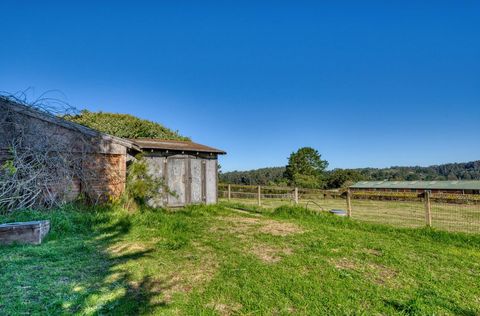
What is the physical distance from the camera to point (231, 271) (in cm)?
400

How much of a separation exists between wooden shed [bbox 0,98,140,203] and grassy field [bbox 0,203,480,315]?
1.51 meters

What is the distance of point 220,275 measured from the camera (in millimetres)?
3844

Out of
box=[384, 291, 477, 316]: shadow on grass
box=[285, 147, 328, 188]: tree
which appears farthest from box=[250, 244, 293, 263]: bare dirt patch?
box=[285, 147, 328, 188]: tree

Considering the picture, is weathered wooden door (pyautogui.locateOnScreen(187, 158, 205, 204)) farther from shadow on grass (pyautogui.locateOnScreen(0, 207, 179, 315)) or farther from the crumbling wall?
shadow on grass (pyautogui.locateOnScreen(0, 207, 179, 315))

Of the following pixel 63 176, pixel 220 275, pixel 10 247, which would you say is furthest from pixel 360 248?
pixel 63 176

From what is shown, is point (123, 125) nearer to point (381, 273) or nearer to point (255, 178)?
point (381, 273)

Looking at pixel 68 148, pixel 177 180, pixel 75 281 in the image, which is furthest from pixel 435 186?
pixel 75 281

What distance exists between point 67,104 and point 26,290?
21.3 ft

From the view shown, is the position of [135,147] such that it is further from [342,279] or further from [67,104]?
[342,279]

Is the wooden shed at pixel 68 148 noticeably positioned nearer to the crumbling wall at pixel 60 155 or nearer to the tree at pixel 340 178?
the crumbling wall at pixel 60 155

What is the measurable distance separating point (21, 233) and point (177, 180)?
681 cm

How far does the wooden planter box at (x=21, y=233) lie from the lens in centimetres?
484

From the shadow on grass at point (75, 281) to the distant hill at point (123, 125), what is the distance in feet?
64.3

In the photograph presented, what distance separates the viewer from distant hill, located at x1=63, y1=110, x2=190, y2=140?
76.4ft
